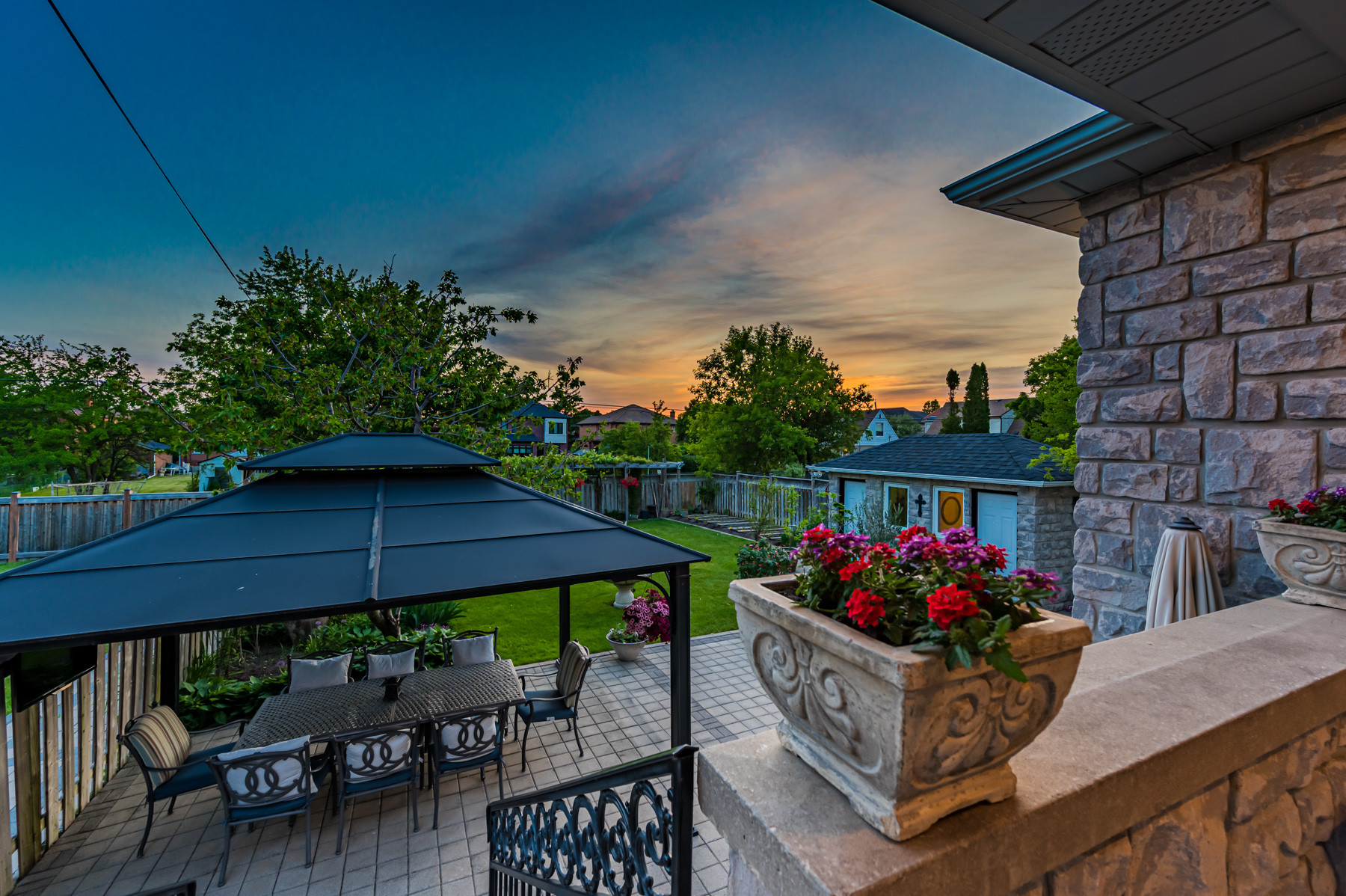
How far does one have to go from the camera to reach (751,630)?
1.03 metres

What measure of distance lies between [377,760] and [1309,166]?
6552mm

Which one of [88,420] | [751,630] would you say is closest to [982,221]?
[751,630]

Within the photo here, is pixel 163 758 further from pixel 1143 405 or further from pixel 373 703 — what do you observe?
pixel 1143 405

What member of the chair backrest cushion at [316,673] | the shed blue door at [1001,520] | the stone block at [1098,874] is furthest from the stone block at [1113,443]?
the chair backrest cushion at [316,673]

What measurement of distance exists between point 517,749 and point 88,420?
649 inches

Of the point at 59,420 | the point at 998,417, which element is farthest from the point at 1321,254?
the point at 998,417

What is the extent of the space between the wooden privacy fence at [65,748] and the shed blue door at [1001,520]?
35.2 ft

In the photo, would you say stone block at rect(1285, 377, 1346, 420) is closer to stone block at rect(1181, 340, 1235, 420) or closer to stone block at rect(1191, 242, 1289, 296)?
stone block at rect(1181, 340, 1235, 420)

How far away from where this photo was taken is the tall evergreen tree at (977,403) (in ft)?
121

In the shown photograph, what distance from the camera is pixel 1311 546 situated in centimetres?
222

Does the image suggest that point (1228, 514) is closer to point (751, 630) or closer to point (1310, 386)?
point (1310, 386)

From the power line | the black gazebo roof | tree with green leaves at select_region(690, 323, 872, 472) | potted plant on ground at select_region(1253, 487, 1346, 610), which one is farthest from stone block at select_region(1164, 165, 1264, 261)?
tree with green leaves at select_region(690, 323, 872, 472)

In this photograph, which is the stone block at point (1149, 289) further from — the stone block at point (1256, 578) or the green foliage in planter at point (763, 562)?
the green foliage in planter at point (763, 562)

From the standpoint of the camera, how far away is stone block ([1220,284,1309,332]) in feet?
8.30
